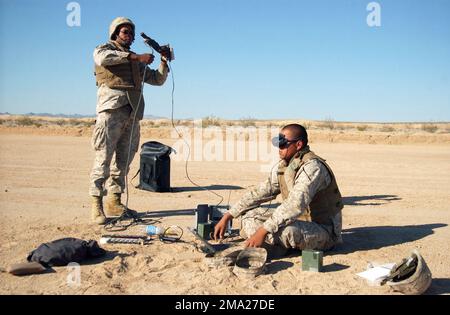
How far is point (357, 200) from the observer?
807 cm

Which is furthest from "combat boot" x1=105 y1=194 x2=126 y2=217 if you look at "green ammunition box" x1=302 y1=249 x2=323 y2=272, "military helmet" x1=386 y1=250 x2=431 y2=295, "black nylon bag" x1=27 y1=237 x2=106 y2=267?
"military helmet" x1=386 y1=250 x2=431 y2=295

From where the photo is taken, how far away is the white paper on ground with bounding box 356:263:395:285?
399cm

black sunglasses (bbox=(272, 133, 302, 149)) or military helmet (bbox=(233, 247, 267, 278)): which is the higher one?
black sunglasses (bbox=(272, 133, 302, 149))

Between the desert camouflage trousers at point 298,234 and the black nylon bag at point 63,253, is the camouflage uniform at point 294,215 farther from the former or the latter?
the black nylon bag at point 63,253

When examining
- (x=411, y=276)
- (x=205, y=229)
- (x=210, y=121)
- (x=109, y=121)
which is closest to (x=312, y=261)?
(x=411, y=276)

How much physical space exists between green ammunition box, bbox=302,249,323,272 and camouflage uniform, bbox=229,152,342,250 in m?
0.30

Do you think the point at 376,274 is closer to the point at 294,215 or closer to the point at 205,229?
the point at 294,215

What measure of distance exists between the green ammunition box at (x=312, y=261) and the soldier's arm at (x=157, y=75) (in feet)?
11.6

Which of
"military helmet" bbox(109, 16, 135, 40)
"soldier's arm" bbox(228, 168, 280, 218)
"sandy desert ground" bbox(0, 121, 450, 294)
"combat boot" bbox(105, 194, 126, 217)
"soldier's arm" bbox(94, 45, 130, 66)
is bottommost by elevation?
"sandy desert ground" bbox(0, 121, 450, 294)

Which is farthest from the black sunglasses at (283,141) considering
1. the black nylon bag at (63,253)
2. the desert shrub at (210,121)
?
the desert shrub at (210,121)

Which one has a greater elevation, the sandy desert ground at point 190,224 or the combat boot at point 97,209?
the combat boot at point 97,209

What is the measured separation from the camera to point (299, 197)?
4.39 m

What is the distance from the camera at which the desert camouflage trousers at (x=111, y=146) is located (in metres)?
6.02

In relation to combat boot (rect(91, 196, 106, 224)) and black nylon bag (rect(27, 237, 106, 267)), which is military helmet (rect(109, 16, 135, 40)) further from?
black nylon bag (rect(27, 237, 106, 267))
